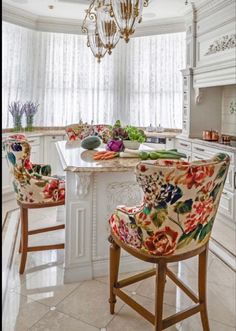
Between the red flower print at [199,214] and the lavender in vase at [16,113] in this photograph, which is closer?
the red flower print at [199,214]

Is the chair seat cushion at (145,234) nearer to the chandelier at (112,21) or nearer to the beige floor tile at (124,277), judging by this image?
the beige floor tile at (124,277)

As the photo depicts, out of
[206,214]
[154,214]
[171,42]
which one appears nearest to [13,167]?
[154,214]

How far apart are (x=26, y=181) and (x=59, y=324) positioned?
1.07 m

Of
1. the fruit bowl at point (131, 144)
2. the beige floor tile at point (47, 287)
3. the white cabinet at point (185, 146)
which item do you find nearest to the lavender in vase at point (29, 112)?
the white cabinet at point (185, 146)

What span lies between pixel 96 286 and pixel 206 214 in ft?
3.93

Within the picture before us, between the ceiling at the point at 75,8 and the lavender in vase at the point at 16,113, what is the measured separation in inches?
60.0

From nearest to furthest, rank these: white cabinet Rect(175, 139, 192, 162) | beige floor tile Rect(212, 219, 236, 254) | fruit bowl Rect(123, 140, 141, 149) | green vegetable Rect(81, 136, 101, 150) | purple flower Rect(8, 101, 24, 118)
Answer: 1. fruit bowl Rect(123, 140, 141, 149)
2. green vegetable Rect(81, 136, 101, 150)
3. beige floor tile Rect(212, 219, 236, 254)
4. white cabinet Rect(175, 139, 192, 162)
5. purple flower Rect(8, 101, 24, 118)

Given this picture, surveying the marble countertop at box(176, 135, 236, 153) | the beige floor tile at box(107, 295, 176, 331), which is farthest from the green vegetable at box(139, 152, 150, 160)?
the marble countertop at box(176, 135, 236, 153)

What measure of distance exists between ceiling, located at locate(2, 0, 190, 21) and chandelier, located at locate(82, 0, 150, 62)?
5.64 ft

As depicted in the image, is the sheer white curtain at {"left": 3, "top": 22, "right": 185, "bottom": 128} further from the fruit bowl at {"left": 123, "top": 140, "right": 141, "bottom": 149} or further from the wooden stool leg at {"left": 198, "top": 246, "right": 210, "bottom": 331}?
the wooden stool leg at {"left": 198, "top": 246, "right": 210, "bottom": 331}

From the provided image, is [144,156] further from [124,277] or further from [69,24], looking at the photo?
[69,24]

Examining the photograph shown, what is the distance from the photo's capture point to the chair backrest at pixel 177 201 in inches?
57.1

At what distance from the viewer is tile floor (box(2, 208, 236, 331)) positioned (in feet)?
6.43

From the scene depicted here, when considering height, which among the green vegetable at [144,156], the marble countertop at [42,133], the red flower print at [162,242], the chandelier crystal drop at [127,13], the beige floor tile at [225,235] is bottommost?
the beige floor tile at [225,235]
